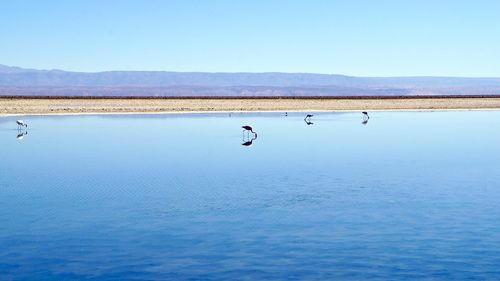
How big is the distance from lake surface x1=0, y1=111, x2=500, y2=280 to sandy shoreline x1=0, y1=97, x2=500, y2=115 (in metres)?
49.4

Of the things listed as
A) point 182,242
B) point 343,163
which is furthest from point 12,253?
point 343,163

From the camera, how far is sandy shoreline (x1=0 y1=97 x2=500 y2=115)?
294 feet

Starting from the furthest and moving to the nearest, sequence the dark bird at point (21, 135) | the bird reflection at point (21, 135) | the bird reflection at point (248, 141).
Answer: the bird reflection at point (21, 135), the dark bird at point (21, 135), the bird reflection at point (248, 141)

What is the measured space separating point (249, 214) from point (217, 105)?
3194 inches

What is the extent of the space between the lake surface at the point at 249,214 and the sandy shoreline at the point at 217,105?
4942 centimetres

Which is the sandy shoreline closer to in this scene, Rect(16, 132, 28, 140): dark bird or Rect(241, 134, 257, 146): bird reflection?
Rect(16, 132, 28, 140): dark bird

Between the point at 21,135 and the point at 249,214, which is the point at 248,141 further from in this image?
the point at 249,214

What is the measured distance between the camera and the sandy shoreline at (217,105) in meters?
89.6

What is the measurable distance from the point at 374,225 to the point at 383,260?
141 inches

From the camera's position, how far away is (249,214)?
818 inches

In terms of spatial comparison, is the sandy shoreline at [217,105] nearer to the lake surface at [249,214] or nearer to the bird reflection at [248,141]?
the bird reflection at [248,141]

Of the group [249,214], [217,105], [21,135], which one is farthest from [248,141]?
[217,105]

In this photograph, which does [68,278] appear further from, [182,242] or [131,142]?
[131,142]

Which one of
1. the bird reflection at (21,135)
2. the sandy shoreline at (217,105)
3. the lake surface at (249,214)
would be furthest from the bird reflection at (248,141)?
the sandy shoreline at (217,105)
